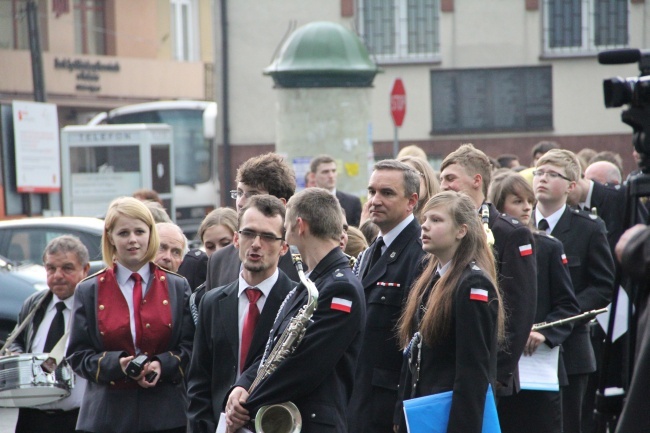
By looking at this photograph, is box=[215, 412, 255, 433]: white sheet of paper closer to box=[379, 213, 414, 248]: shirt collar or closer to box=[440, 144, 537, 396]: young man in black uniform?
box=[379, 213, 414, 248]: shirt collar

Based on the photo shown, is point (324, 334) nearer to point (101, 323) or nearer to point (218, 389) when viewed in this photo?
point (218, 389)

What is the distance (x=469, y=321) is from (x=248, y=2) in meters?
22.8

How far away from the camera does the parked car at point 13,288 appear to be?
12258 millimetres

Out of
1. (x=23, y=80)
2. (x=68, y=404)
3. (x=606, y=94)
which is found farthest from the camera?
(x=23, y=80)

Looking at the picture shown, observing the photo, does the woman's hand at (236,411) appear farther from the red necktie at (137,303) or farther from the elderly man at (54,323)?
the elderly man at (54,323)

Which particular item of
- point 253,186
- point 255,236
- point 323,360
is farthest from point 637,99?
point 253,186

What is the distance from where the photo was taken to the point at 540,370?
679 centimetres

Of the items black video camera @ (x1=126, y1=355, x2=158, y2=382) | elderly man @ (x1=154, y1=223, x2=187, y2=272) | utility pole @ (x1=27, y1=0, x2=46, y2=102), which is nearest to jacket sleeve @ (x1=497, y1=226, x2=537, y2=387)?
black video camera @ (x1=126, y1=355, x2=158, y2=382)

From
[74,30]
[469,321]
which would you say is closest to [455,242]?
[469,321]

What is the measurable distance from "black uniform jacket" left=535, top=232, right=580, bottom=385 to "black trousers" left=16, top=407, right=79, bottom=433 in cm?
280

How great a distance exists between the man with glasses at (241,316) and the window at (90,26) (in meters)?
35.4

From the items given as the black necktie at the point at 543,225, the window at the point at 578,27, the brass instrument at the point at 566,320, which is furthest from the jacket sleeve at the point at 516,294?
the window at the point at 578,27

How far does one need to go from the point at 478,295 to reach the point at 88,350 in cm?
211

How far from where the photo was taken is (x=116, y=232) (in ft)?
21.2
